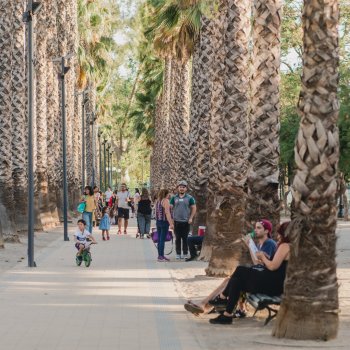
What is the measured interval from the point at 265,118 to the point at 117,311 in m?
3.71

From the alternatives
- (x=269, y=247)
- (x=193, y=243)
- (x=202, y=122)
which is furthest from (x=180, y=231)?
(x=269, y=247)

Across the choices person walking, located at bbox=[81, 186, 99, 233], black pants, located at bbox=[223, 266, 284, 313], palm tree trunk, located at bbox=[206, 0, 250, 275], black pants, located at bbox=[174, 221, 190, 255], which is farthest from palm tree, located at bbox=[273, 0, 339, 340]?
person walking, located at bbox=[81, 186, 99, 233]

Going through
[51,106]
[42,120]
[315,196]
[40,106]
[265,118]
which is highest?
[51,106]

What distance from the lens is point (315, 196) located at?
10.5 meters

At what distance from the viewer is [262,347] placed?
33.3ft

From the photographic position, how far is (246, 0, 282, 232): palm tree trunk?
1461cm

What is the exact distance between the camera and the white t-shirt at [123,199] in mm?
35156

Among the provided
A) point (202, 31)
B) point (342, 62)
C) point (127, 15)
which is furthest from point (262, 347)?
point (127, 15)

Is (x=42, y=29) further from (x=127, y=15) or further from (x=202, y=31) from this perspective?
(x=127, y=15)

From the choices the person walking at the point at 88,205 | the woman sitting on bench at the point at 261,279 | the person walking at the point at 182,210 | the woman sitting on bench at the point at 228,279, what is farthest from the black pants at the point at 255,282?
the person walking at the point at 88,205

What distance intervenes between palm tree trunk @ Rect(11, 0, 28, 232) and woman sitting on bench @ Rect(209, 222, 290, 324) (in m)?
20.7

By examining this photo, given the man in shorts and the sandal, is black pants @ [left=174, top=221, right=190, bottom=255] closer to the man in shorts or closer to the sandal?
the sandal

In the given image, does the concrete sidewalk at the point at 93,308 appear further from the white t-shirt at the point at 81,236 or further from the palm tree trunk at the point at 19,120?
the palm tree trunk at the point at 19,120

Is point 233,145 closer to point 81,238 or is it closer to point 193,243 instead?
point 81,238
